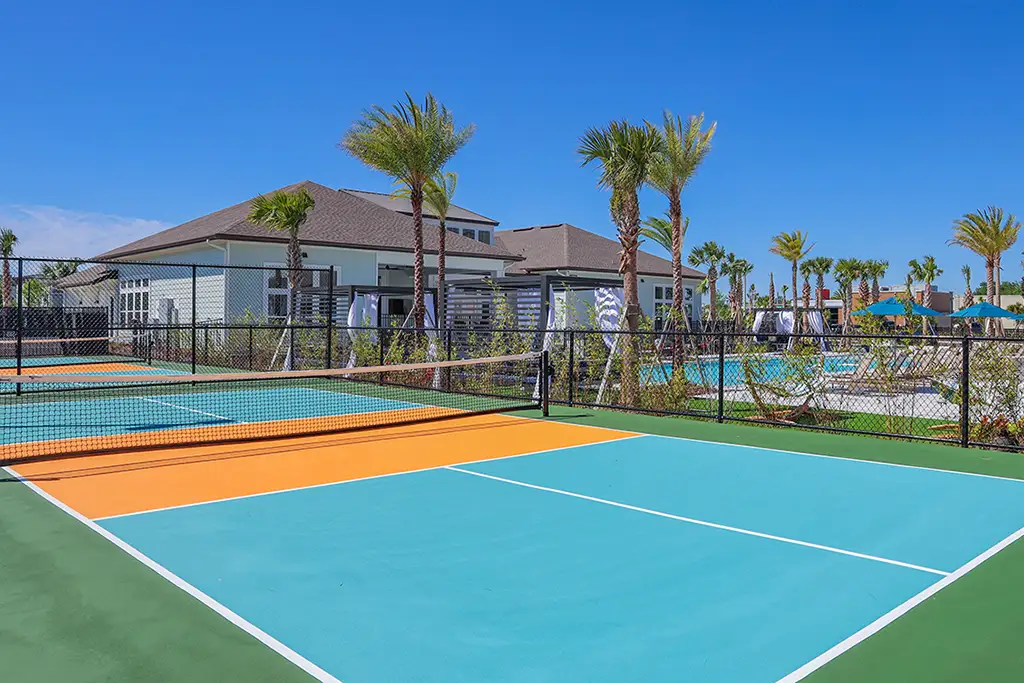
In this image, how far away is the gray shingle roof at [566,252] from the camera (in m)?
39.0

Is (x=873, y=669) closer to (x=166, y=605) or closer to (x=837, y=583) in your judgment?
(x=837, y=583)

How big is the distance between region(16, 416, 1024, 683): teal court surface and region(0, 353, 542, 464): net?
1.83 meters

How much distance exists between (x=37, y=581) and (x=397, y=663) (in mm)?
2662

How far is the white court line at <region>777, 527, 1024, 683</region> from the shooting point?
3900 millimetres

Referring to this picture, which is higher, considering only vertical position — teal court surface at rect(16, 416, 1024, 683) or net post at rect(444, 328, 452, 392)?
net post at rect(444, 328, 452, 392)

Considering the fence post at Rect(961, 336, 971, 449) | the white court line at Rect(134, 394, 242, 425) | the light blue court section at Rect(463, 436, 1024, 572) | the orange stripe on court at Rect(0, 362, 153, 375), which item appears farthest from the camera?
the orange stripe on court at Rect(0, 362, 153, 375)

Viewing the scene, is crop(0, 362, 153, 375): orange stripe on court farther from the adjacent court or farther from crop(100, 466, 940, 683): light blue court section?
crop(100, 466, 940, 683): light blue court section

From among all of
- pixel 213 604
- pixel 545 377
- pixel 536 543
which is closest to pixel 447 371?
pixel 545 377

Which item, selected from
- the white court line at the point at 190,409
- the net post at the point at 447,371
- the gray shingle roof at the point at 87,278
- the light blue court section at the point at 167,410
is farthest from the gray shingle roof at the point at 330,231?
the white court line at the point at 190,409

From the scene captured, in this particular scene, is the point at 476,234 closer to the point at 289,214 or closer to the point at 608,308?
the point at 289,214

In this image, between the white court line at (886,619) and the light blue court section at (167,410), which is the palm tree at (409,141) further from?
the white court line at (886,619)

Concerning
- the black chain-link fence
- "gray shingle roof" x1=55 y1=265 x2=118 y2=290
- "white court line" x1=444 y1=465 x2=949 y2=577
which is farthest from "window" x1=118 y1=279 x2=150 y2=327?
"white court line" x1=444 y1=465 x2=949 y2=577

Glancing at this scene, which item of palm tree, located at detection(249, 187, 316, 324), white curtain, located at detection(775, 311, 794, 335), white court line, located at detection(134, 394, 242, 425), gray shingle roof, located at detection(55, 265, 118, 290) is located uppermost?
palm tree, located at detection(249, 187, 316, 324)

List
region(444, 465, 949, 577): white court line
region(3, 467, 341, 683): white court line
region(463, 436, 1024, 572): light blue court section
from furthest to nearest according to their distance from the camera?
region(463, 436, 1024, 572): light blue court section → region(444, 465, 949, 577): white court line → region(3, 467, 341, 683): white court line
